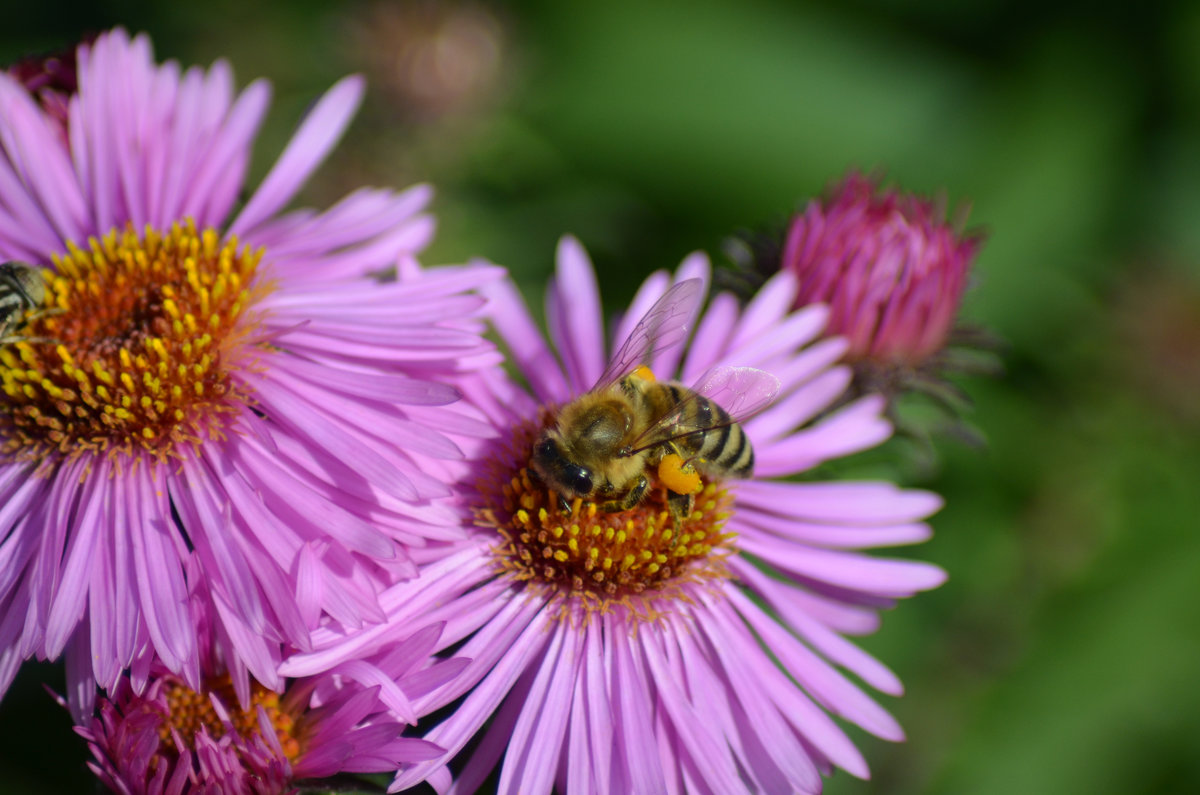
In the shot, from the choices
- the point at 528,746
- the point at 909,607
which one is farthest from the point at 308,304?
the point at 909,607

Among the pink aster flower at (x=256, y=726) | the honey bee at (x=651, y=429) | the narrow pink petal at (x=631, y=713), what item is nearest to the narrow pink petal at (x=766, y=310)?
the honey bee at (x=651, y=429)

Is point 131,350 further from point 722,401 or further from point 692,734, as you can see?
point 692,734

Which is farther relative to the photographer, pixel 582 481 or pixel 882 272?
pixel 882 272

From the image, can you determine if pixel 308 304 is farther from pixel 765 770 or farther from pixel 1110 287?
pixel 1110 287

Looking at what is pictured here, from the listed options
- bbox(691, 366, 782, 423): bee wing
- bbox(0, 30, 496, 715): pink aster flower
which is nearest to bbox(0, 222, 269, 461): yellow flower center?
bbox(0, 30, 496, 715): pink aster flower

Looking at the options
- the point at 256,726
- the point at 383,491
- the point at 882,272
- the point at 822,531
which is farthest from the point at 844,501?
the point at 256,726
